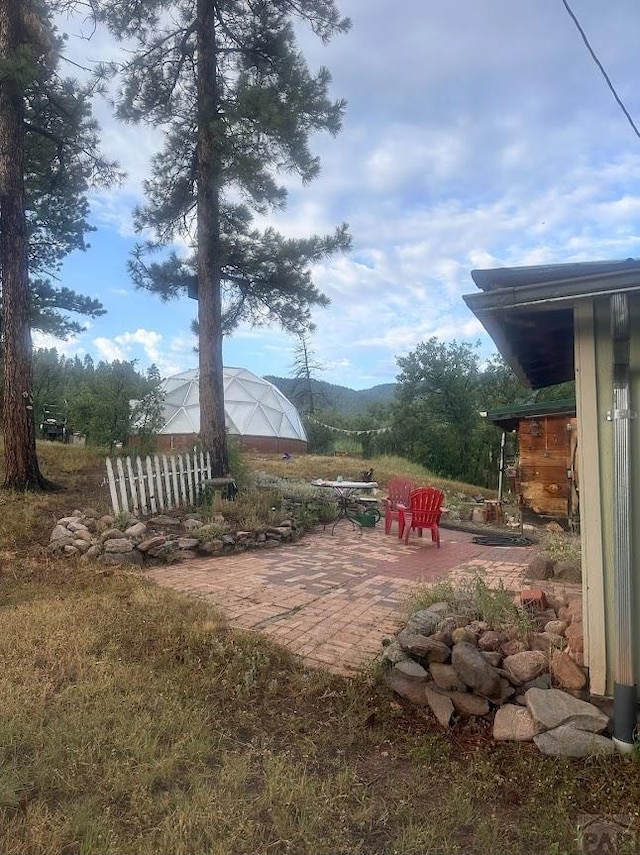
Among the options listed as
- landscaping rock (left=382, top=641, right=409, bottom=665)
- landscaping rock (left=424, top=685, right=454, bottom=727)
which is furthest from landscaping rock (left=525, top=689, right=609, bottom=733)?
landscaping rock (left=382, top=641, right=409, bottom=665)

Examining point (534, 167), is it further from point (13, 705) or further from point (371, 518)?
point (13, 705)

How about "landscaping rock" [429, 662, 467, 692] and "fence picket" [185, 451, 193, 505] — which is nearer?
"landscaping rock" [429, 662, 467, 692]

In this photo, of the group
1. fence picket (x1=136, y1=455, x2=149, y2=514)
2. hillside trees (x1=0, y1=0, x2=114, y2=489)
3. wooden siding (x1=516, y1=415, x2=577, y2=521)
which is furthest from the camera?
wooden siding (x1=516, y1=415, x2=577, y2=521)

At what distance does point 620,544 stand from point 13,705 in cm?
305

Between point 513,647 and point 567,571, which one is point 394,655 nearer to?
point 513,647

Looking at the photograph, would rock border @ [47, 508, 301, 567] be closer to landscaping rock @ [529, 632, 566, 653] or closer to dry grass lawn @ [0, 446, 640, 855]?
dry grass lawn @ [0, 446, 640, 855]

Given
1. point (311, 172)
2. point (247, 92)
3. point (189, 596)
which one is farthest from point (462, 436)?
point (189, 596)

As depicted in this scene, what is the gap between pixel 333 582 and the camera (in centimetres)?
538

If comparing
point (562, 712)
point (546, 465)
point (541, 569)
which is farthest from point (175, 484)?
point (546, 465)

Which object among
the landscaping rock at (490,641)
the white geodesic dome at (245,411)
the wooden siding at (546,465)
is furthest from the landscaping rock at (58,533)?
the white geodesic dome at (245,411)

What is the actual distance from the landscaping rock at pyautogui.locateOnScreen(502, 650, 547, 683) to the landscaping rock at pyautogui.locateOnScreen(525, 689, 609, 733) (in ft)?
0.57

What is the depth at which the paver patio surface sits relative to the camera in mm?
3834

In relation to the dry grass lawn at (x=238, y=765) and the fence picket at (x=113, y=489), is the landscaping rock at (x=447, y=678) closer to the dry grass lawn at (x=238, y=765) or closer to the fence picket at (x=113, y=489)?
the dry grass lawn at (x=238, y=765)

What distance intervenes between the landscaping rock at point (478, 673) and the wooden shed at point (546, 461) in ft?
25.4
